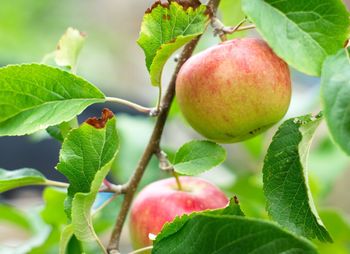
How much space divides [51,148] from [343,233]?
1267 mm

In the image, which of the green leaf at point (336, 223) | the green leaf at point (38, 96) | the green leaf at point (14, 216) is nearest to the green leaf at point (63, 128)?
the green leaf at point (38, 96)

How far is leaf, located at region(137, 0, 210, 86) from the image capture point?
0.59 meters

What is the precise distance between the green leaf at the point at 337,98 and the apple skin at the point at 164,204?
0.26m

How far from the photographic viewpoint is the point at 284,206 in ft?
1.89

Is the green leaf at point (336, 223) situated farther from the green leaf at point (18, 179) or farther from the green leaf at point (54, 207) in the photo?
the green leaf at point (18, 179)

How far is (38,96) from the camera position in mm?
639

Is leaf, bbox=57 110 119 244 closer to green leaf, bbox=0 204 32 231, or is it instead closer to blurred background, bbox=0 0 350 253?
blurred background, bbox=0 0 350 253

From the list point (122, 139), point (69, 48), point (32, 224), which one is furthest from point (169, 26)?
point (122, 139)

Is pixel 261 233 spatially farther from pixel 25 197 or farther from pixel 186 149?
pixel 25 197

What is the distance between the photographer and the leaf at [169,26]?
1.92ft

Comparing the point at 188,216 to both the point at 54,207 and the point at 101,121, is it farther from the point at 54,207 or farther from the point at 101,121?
the point at 54,207

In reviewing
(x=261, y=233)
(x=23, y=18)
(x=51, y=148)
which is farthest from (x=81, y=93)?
(x=23, y=18)

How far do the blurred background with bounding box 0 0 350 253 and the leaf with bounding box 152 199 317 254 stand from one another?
1.16ft

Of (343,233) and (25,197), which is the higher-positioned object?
→ (343,233)
